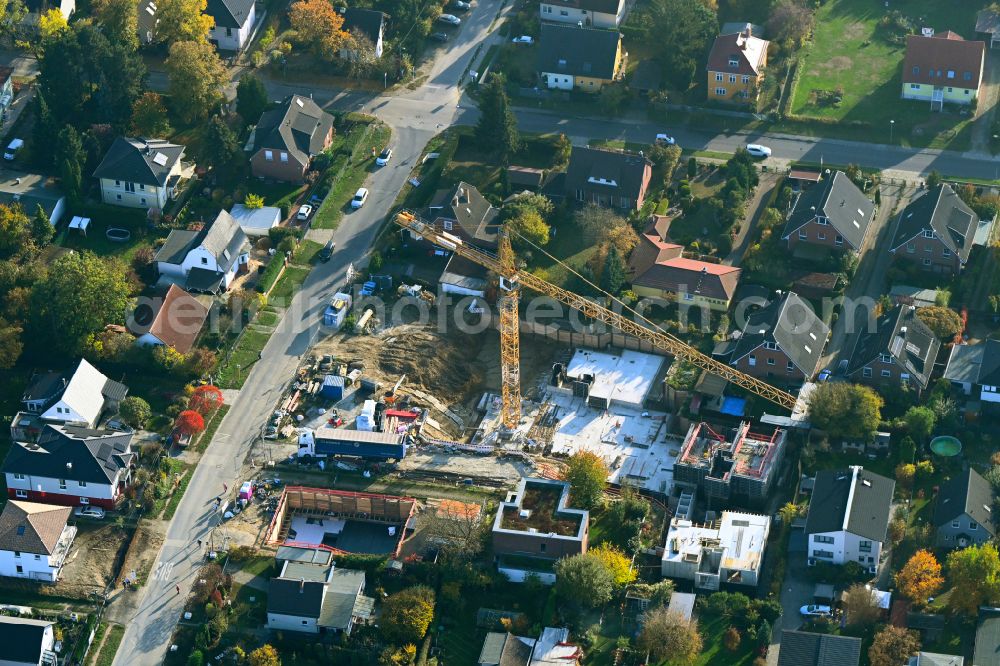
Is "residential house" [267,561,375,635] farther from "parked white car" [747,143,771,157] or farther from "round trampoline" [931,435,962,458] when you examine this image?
"parked white car" [747,143,771,157]

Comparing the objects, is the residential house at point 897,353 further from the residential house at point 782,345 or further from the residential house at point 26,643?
the residential house at point 26,643

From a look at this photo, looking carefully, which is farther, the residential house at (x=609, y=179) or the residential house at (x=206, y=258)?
the residential house at (x=609, y=179)

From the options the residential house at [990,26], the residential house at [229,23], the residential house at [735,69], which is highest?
the residential house at [990,26]

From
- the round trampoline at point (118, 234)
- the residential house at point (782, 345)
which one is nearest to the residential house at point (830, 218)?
the residential house at point (782, 345)

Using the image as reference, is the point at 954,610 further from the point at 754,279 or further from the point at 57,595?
the point at 57,595

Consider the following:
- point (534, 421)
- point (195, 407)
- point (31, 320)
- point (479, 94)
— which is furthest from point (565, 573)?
point (479, 94)
